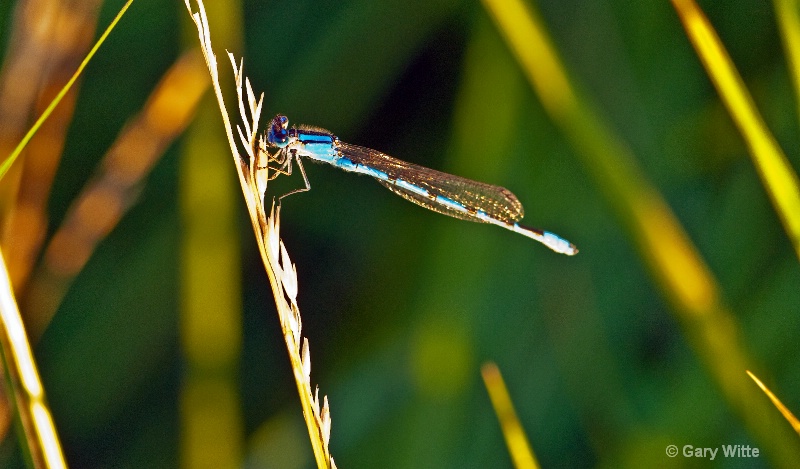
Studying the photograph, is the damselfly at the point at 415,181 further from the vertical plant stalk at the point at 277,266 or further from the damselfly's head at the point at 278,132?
the vertical plant stalk at the point at 277,266

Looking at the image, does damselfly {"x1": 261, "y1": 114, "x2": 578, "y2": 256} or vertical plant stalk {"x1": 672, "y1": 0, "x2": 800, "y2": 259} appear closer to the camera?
vertical plant stalk {"x1": 672, "y1": 0, "x2": 800, "y2": 259}

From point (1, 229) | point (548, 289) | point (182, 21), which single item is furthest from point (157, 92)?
point (548, 289)

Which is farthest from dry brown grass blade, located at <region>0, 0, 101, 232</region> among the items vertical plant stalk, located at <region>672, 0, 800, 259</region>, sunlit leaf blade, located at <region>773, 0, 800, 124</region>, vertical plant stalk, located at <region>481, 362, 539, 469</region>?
sunlit leaf blade, located at <region>773, 0, 800, 124</region>

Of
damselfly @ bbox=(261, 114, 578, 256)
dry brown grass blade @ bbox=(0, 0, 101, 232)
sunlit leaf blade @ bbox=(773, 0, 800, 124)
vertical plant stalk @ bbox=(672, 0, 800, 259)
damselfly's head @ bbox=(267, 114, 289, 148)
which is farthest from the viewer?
damselfly's head @ bbox=(267, 114, 289, 148)

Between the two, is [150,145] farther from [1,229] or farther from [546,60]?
[546,60]

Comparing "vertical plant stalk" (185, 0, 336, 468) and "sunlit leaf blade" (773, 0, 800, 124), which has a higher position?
"sunlit leaf blade" (773, 0, 800, 124)

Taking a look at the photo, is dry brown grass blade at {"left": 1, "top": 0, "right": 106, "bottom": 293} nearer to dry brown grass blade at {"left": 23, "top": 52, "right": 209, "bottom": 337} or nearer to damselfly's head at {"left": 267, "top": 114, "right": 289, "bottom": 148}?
dry brown grass blade at {"left": 23, "top": 52, "right": 209, "bottom": 337}
